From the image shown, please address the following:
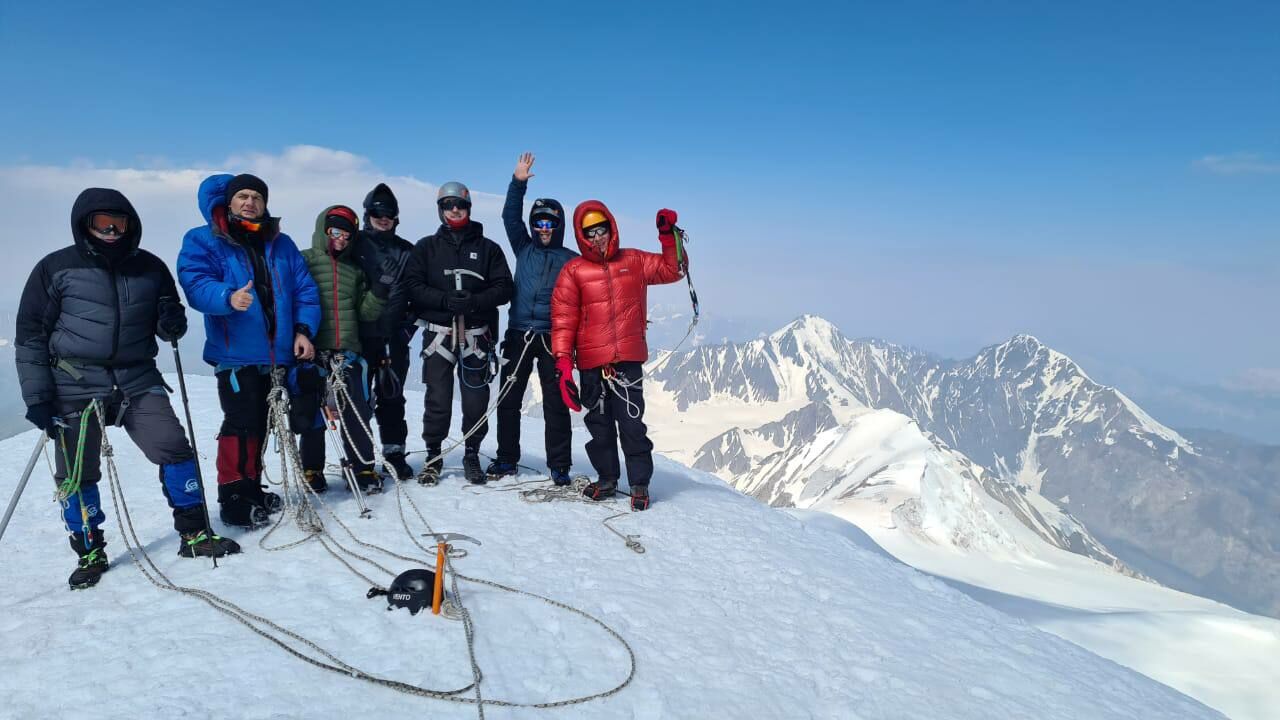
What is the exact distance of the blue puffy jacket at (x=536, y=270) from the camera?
307 inches

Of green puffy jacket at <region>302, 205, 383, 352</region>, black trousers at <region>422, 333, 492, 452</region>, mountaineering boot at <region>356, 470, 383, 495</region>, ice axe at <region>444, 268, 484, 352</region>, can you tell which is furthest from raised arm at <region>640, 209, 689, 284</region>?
mountaineering boot at <region>356, 470, 383, 495</region>

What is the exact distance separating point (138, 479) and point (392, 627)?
645cm

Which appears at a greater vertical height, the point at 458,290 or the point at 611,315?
the point at 458,290

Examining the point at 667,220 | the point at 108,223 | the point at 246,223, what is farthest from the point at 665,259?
the point at 108,223

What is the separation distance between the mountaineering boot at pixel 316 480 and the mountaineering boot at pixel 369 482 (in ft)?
1.26

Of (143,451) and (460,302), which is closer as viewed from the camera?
(143,451)

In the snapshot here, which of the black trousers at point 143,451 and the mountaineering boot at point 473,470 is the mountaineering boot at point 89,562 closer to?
the black trousers at point 143,451

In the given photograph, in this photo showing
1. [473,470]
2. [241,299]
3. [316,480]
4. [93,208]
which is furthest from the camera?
[473,470]

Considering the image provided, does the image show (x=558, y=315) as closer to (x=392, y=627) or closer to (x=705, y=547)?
(x=705, y=547)

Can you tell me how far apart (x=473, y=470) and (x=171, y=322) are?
3.89 meters

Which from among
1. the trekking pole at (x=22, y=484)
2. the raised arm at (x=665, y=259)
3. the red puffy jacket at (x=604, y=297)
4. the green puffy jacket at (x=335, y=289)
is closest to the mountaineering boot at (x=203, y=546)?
the trekking pole at (x=22, y=484)

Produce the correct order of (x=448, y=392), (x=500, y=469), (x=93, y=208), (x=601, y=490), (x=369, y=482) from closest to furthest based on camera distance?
(x=93, y=208), (x=369, y=482), (x=448, y=392), (x=601, y=490), (x=500, y=469)

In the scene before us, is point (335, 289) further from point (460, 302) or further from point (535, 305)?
point (535, 305)

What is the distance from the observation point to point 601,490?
26.0 feet
